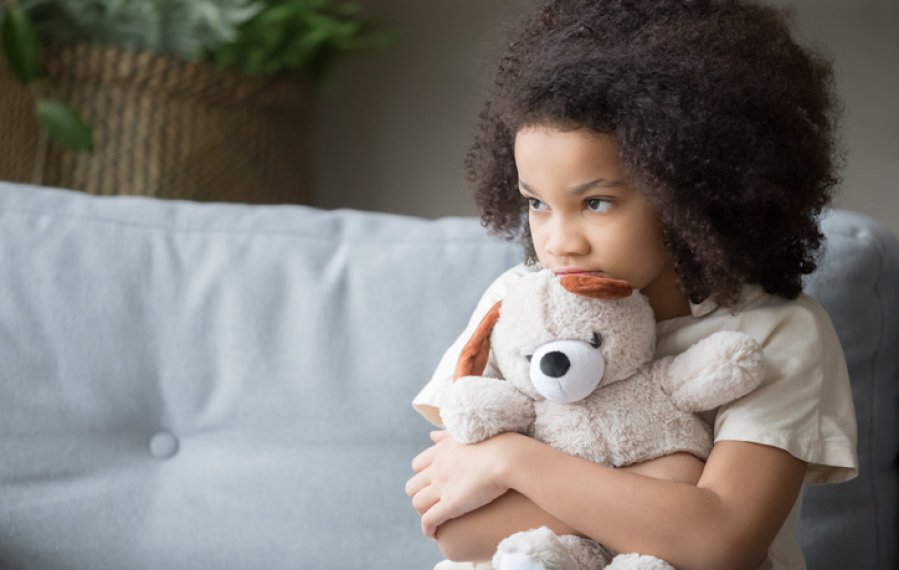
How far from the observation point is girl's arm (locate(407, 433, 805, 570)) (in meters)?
0.78

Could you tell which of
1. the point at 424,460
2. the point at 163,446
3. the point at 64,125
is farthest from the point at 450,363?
the point at 64,125

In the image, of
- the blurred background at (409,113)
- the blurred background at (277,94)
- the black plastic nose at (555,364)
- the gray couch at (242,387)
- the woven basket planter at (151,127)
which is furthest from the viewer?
the blurred background at (409,113)

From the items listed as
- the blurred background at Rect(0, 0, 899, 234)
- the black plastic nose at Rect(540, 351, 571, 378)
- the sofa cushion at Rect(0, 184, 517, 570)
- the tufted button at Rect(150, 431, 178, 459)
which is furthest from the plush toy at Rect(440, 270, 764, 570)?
the blurred background at Rect(0, 0, 899, 234)

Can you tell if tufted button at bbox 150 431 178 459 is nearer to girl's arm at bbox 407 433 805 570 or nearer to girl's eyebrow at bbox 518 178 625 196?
girl's arm at bbox 407 433 805 570

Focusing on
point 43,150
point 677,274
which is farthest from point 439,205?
point 677,274

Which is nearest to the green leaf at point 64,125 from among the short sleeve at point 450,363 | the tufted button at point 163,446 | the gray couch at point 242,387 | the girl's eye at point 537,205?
the gray couch at point 242,387

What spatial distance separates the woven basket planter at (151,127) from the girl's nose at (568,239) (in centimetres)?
106

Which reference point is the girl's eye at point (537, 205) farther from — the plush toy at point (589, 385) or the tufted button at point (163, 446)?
the tufted button at point (163, 446)

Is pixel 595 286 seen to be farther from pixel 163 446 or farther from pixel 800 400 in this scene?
pixel 163 446

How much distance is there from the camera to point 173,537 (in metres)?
1.19

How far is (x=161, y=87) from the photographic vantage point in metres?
1.73

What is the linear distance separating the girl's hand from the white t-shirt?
0.22ft

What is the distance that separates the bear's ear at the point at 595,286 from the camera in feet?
2.59

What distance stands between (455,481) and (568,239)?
22 centimetres
